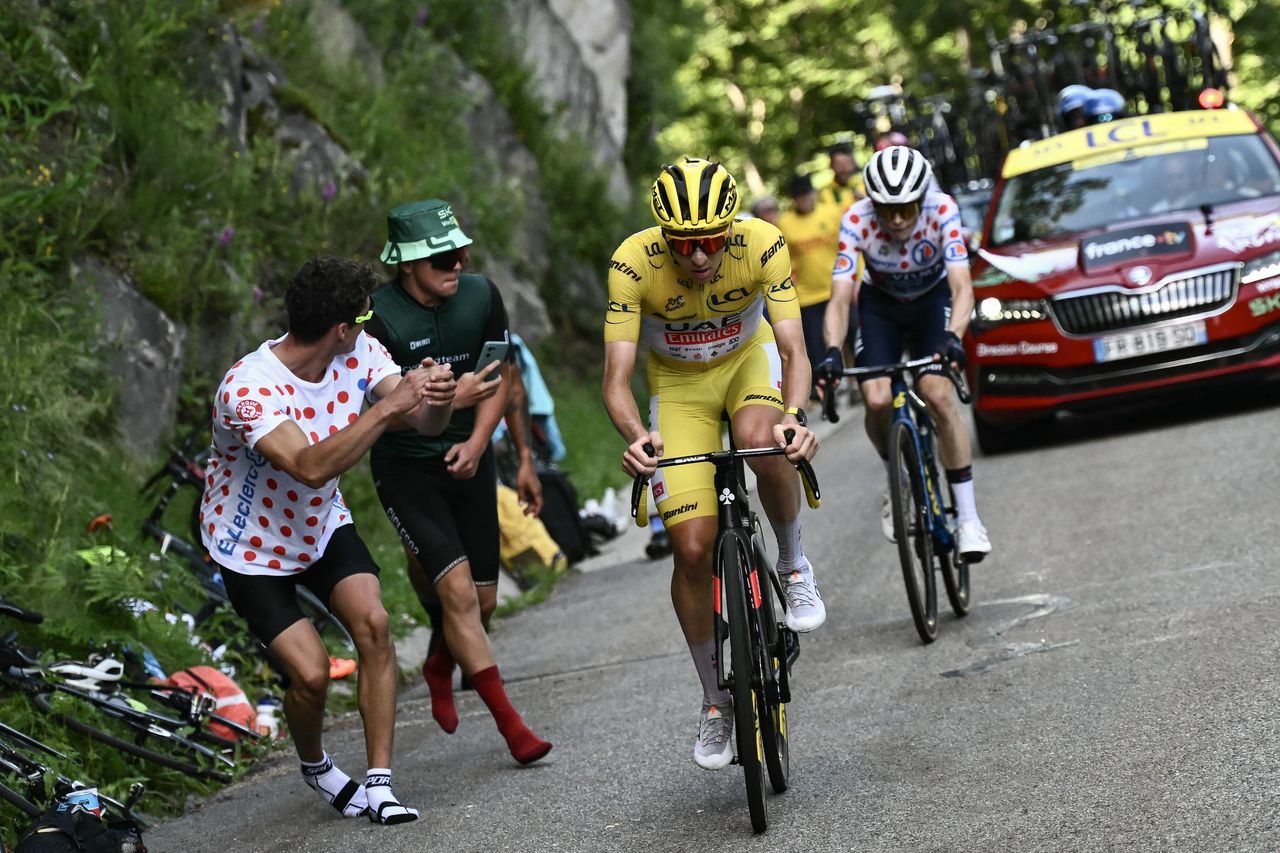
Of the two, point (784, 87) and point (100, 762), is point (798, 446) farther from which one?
point (784, 87)

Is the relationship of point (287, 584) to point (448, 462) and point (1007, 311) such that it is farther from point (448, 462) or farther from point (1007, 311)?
point (1007, 311)

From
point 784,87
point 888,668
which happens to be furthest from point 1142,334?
point 784,87

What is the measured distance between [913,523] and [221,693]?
3.20 m

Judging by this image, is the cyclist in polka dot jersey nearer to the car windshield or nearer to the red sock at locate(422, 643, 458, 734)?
the red sock at locate(422, 643, 458, 734)

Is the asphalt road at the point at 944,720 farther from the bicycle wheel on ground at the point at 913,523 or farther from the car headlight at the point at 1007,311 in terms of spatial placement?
the car headlight at the point at 1007,311

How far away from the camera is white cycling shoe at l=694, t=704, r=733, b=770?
21.2ft

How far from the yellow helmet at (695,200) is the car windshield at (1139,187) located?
839 cm

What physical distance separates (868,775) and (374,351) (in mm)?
2355

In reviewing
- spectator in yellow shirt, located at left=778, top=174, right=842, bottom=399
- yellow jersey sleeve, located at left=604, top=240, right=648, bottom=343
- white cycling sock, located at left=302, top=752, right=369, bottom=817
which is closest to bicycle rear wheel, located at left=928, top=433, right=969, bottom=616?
yellow jersey sleeve, located at left=604, top=240, right=648, bottom=343

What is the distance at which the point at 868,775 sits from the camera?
6.56m

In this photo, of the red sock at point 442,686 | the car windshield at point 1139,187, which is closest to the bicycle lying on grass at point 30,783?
the red sock at point 442,686

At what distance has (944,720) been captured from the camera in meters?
7.17

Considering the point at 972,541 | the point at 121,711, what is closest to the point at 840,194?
Result: the point at 972,541

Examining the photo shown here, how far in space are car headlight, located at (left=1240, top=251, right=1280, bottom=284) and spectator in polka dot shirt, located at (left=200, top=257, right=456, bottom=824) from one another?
26.3 feet
